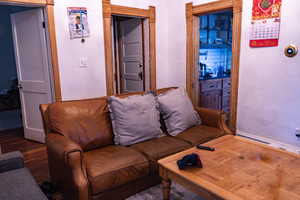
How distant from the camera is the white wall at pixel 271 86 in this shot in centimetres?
277

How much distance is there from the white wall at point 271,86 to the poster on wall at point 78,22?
179 centimetres

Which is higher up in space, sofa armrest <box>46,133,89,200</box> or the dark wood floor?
sofa armrest <box>46,133,89,200</box>

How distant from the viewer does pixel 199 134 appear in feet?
8.64

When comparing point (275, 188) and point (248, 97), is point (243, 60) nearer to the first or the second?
point (248, 97)

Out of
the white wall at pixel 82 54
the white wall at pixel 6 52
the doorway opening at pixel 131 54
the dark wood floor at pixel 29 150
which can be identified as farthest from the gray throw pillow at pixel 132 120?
the white wall at pixel 6 52

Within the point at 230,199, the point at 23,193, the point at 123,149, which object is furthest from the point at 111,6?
the point at 230,199

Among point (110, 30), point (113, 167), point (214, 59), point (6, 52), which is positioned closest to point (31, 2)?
point (110, 30)

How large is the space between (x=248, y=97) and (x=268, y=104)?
0.28 metres

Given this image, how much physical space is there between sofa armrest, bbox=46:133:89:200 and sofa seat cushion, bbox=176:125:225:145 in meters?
1.16

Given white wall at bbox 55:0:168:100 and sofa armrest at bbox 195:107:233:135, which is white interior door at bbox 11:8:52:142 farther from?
sofa armrest at bbox 195:107:233:135

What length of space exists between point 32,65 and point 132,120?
206 cm

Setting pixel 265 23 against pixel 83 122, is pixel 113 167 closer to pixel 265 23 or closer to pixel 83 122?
pixel 83 122

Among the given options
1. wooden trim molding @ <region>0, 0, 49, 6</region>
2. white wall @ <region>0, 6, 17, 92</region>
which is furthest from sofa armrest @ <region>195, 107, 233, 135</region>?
white wall @ <region>0, 6, 17, 92</region>

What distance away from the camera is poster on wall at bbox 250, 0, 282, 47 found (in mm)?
2867
